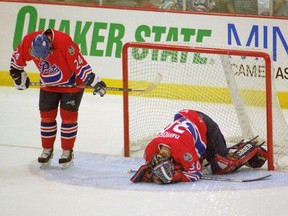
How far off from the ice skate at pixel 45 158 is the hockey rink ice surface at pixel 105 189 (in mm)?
59

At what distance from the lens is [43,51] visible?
231 inches

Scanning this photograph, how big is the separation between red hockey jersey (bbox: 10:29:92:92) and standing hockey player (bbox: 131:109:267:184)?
728 mm

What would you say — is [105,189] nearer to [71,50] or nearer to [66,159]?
[66,159]

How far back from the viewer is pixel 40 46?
19.2ft

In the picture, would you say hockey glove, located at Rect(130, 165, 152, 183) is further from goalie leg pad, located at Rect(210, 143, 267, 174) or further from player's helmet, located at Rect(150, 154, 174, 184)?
goalie leg pad, located at Rect(210, 143, 267, 174)

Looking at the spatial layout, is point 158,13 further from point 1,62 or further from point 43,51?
point 43,51

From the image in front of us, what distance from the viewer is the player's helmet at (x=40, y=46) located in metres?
5.87

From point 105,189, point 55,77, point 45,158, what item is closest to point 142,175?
point 105,189

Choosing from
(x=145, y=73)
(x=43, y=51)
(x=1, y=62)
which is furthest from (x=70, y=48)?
(x=1, y=62)

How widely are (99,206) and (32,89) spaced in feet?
12.5

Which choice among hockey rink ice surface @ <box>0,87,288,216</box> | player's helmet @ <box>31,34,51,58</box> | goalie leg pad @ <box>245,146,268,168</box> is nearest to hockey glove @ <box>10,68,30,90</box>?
player's helmet @ <box>31,34,51,58</box>

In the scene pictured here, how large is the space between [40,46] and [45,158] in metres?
0.84

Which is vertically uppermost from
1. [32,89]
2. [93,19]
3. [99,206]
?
[93,19]

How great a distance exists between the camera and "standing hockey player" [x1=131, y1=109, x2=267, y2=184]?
562cm
